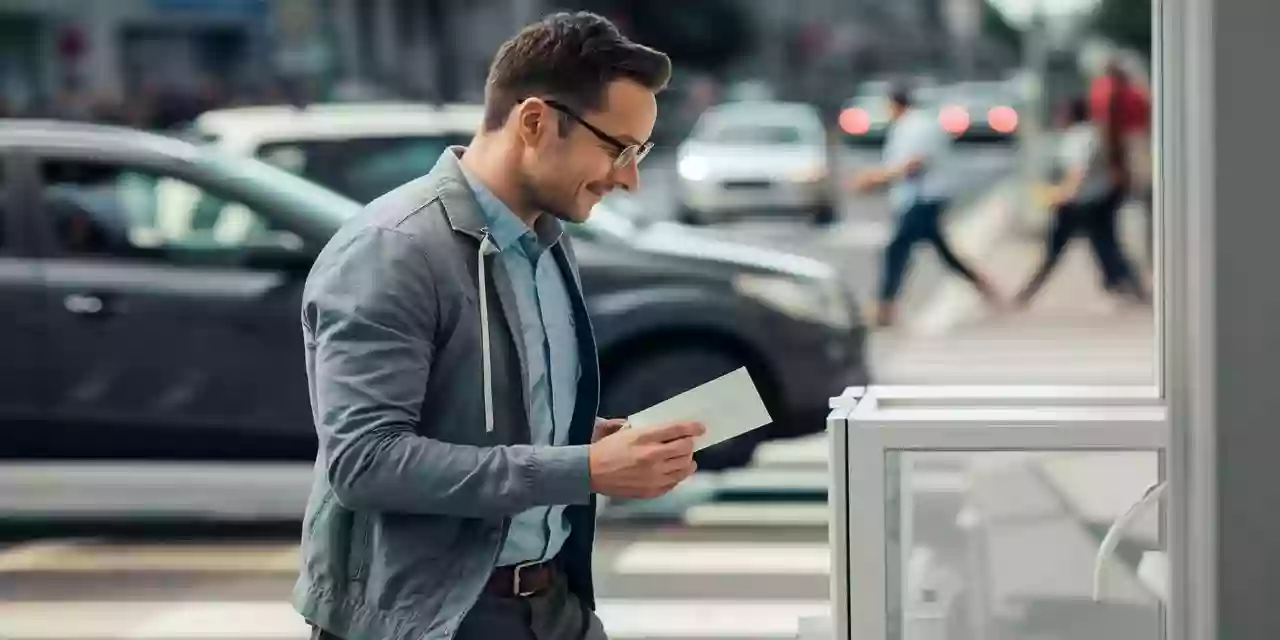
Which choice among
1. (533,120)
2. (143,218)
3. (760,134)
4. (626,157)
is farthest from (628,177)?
(760,134)

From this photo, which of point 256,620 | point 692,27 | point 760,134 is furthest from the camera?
point 760,134

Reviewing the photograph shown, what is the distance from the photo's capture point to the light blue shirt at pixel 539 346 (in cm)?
177

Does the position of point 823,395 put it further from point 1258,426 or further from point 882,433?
point 1258,426

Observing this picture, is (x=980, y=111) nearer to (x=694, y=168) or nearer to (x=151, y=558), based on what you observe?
(x=694, y=168)

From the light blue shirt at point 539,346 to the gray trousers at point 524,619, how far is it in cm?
4

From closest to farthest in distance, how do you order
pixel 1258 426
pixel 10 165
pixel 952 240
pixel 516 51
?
pixel 1258 426
pixel 516 51
pixel 10 165
pixel 952 240

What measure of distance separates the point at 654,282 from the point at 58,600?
6.39 ft

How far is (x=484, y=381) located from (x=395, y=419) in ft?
0.40

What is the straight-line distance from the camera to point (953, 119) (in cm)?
730

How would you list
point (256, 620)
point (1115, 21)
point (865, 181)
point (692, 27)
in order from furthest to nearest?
point (865, 181)
point (1115, 21)
point (692, 27)
point (256, 620)

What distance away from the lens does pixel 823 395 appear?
17.1 ft

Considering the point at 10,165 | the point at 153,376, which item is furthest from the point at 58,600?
the point at 10,165

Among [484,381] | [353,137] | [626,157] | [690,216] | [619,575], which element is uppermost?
[353,137]

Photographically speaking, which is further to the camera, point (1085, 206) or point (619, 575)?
point (1085, 206)
